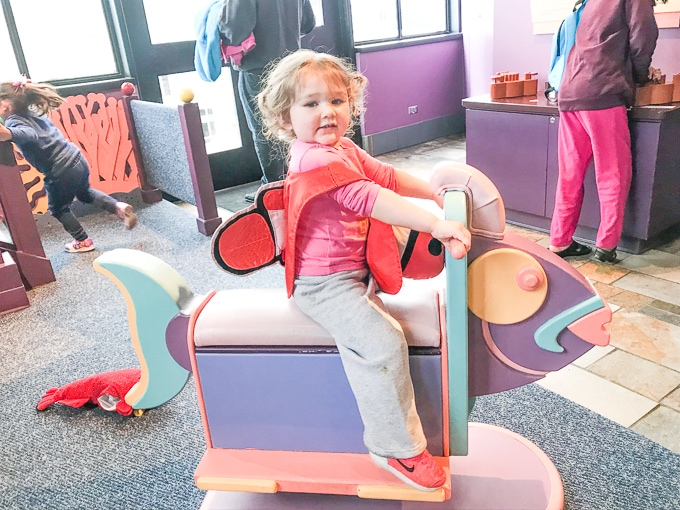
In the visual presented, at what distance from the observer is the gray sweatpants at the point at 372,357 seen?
1.04m

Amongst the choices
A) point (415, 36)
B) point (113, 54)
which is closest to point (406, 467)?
point (113, 54)

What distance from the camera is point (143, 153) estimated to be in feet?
12.0

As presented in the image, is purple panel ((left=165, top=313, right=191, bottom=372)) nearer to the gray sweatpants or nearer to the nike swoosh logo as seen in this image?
the gray sweatpants

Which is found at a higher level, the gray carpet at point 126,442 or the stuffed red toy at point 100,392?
the stuffed red toy at point 100,392

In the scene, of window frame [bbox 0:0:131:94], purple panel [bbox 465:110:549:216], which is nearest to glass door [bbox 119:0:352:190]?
window frame [bbox 0:0:131:94]

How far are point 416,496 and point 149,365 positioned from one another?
1.93 feet

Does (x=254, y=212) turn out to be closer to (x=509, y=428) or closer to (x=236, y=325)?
(x=236, y=325)

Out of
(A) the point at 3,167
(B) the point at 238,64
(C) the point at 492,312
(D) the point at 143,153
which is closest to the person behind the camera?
(C) the point at 492,312

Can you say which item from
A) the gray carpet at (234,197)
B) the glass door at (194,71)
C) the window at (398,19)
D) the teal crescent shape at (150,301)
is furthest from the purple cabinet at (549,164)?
the window at (398,19)

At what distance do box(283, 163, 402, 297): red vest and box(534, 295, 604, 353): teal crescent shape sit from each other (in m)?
0.27

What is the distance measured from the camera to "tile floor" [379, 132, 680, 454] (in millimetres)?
1562

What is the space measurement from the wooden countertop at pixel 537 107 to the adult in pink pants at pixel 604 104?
0.07 meters

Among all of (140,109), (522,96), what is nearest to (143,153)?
(140,109)

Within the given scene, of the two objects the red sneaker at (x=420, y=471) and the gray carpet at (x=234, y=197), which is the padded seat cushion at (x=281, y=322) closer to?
the red sneaker at (x=420, y=471)
